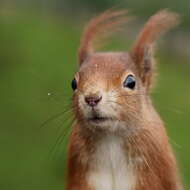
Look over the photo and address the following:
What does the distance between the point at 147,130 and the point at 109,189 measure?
16.4 inches

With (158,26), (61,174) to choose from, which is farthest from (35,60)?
(158,26)

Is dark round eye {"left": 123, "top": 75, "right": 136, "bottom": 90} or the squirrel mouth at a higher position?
dark round eye {"left": 123, "top": 75, "right": 136, "bottom": 90}

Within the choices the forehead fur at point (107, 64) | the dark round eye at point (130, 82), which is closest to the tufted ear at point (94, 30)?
the forehead fur at point (107, 64)

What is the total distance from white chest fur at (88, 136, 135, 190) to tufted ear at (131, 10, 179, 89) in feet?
1.60

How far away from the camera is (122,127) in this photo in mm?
4551

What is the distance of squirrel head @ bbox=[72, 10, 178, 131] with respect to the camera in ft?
14.3

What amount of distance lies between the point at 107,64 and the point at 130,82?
0.56 ft

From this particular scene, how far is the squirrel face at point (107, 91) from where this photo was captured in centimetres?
434

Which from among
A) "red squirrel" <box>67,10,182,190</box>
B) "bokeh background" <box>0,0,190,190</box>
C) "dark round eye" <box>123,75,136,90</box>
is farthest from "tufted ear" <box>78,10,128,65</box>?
"bokeh background" <box>0,0,190,190</box>

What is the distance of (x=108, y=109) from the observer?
14.3ft

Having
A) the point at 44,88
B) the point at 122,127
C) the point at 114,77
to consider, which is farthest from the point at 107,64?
the point at 44,88

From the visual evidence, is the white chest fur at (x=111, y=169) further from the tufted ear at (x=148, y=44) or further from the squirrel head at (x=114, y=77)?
the tufted ear at (x=148, y=44)

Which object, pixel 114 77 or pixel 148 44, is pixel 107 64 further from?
pixel 148 44

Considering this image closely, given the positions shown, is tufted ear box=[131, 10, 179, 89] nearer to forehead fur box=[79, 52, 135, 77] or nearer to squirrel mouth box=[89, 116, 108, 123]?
forehead fur box=[79, 52, 135, 77]
